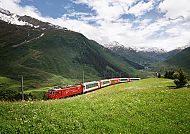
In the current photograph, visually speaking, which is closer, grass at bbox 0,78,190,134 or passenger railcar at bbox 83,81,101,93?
grass at bbox 0,78,190,134

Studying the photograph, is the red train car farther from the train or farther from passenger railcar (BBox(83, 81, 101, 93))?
passenger railcar (BBox(83, 81, 101, 93))

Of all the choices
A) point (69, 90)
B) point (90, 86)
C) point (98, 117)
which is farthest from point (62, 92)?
point (98, 117)

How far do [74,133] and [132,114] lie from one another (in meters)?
8.32

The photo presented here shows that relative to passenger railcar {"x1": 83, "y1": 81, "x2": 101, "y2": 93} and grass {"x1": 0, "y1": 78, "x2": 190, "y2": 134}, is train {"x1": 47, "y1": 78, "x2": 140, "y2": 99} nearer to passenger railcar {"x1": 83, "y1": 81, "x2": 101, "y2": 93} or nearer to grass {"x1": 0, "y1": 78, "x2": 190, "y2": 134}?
passenger railcar {"x1": 83, "y1": 81, "x2": 101, "y2": 93}

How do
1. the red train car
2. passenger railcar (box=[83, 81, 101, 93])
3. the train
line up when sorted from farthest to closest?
passenger railcar (box=[83, 81, 101, 93]), the train, the red train car

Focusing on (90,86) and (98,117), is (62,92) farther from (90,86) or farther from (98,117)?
(98,117)

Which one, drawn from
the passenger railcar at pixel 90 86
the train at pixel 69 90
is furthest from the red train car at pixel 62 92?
the passenger railcar at pixel 90 86

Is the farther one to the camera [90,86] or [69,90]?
[90,86]

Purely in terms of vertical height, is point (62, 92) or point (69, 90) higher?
point (69, 90)

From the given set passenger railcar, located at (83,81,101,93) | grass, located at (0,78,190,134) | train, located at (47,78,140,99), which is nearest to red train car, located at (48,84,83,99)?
train, located at (47,78,140,99)

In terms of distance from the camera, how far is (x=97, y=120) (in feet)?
71.2

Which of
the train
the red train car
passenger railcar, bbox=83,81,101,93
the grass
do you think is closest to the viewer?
the grass

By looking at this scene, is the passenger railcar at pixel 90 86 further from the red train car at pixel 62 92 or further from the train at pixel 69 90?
the red train car at pixel 62 92

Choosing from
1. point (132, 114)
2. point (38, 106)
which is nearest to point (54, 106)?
point (38, 106)
